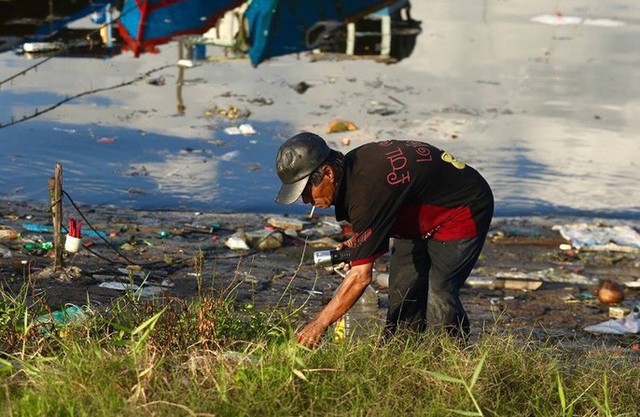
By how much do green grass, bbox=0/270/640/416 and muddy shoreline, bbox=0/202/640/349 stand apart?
1116mm

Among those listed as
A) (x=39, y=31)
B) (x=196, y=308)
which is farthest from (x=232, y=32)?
(x=196, y=308)

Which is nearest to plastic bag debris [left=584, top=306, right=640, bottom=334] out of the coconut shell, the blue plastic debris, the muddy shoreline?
the muddy shoreline

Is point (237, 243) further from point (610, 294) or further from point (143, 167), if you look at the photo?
point (610, 294)

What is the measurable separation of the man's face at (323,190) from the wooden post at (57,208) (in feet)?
6.10

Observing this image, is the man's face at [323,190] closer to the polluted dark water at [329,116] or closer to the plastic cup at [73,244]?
the plastic cup at [73,244]

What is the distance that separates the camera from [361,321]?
219 inches

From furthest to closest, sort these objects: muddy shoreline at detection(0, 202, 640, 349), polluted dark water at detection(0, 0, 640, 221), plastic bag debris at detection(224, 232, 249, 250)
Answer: polluted dark water at detection(0, 0, 640, 221) < plastic bag debris at detection(224, 232, 249, 250) < muddy shoreline at detection(0, 202, 640, 349)

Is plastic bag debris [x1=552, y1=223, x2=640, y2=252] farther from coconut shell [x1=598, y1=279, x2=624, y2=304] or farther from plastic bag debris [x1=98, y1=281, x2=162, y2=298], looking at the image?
plastic bag debris [x1=98, y1=281, x2=162, y2=298]

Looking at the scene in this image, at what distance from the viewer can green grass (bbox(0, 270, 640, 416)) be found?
4.16 meters

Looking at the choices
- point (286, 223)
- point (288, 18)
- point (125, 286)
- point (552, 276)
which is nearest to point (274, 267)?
point (286, 223)

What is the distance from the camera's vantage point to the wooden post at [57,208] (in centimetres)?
617

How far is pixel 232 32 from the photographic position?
13602 mm

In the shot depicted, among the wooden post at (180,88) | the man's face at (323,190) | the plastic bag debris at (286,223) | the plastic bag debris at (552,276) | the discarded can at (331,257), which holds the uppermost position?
the man's face at (323,190)

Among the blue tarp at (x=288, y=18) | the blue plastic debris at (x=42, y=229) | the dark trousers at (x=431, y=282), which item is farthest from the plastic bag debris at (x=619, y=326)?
the blue tarp at (x=288, y=18)
